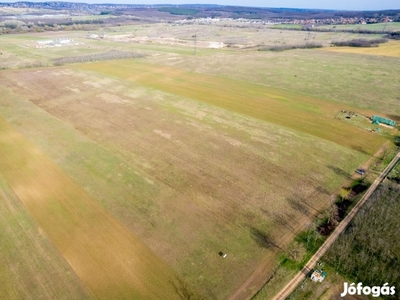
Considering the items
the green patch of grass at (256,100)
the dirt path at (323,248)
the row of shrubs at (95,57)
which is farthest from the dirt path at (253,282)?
the row of shrubs at (95,57)

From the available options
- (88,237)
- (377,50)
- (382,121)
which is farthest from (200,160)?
(377,50)

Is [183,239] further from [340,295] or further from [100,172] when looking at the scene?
[100,172]

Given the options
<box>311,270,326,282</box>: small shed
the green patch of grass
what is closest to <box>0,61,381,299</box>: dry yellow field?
the green patch of grass

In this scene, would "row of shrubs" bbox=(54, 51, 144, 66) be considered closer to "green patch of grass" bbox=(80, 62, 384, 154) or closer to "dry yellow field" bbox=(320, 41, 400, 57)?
"green patch of grass" bbox=(80, 62, 384, 154)

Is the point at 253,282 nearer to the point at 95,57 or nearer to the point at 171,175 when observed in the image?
the point at 171,175

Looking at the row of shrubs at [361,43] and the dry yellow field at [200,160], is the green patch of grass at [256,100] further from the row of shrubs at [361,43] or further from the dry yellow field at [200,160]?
the row of shrubs at [361,43]
